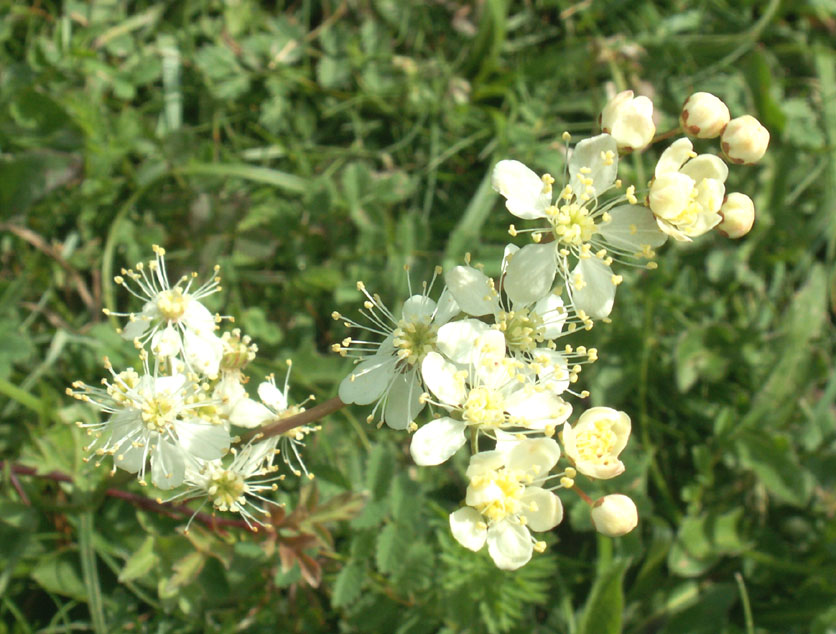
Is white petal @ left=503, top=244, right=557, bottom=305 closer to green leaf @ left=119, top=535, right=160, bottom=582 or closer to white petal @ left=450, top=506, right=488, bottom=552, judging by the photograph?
white petal @ left=450, top=506, right=488, bottom=552

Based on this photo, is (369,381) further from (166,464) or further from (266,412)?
(166,464)

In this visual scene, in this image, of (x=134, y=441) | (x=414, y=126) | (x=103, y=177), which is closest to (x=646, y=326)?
(x=414, y=126)

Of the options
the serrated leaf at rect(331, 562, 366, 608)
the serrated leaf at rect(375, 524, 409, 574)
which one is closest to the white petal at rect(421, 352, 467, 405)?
the serrated leaf at rect(375, 524, 409, 574)

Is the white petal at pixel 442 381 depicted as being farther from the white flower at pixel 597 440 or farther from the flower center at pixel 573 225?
the flower center at pixel 573 225

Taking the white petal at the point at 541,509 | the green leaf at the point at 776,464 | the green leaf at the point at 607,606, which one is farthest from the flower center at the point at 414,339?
the green leaf at the point at 776,464

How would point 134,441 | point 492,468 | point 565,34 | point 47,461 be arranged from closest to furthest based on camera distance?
1. point 492,468
2. point 134,441
3. point 47,461
4. point 565,34

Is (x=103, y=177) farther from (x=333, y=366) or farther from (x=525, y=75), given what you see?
(x=525, y=75)
